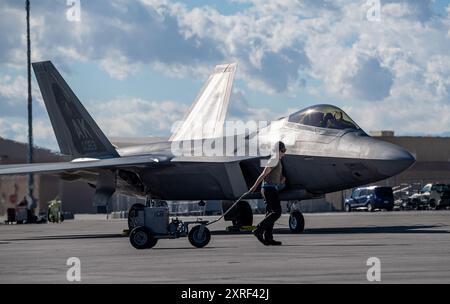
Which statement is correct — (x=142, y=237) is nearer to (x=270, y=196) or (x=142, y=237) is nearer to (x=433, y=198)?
(x=270, y=196)

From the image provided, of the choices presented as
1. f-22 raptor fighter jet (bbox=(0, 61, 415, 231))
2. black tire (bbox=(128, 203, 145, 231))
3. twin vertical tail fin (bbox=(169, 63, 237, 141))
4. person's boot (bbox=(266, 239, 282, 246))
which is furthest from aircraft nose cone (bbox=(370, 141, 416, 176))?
twin vertical tail fin (bbox=(169, 63, 237, 141))

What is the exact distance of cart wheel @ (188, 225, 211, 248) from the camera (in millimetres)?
18844

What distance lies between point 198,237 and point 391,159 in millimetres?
6852

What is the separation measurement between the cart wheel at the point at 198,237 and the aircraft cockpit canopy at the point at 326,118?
7.40m

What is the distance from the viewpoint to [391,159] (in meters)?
23.7

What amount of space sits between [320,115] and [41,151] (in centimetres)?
4897

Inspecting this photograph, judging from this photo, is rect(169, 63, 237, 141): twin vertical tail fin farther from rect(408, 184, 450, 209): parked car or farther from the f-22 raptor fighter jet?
rect(408, 184, 450, 209): parked car

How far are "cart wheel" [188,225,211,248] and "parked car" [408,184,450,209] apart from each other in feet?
143

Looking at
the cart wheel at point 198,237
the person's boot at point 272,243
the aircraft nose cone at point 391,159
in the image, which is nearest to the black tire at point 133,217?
the cart wheel at point 198,237

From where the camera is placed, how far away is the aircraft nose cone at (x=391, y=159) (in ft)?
77.7

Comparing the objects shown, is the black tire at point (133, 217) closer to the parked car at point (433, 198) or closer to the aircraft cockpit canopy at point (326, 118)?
the aircraft cockpit canopy at point (326, 118)

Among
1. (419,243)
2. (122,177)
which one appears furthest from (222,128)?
(419,243)

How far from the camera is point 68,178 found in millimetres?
30375
